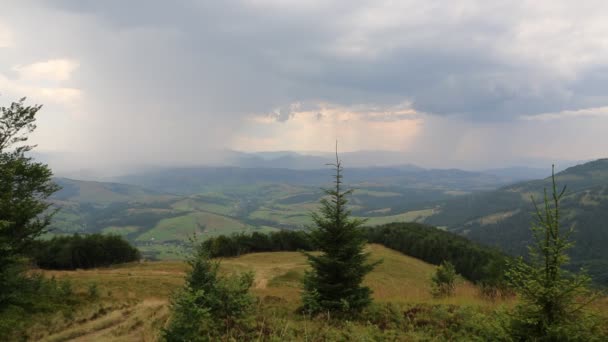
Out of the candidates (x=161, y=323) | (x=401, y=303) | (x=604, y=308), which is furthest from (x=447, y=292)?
(x=161, y=323)

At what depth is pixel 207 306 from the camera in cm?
1192

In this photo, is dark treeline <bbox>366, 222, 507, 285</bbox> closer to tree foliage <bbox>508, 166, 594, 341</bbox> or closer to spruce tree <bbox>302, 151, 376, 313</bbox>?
spruce tree <bbox>302, 151, 376, 313</bbox>

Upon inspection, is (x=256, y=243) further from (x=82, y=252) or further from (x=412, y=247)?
(x=412, y=247)

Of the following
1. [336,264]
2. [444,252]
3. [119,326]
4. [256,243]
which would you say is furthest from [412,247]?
[119,326]

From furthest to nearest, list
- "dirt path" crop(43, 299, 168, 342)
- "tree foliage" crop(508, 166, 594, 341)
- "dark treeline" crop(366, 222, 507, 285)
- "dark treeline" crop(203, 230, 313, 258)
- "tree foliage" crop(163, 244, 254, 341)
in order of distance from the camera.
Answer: "dark treeline" crop(366, 222, 507, 285) → "dark treeline" crop(203, 230, 313, 258) → "dirt path" crop(43, 299, 168, 342) → "tree foliage" crop(163, 244, 254, 341) → "tree foliage" crop(508, 166, 594, 341)

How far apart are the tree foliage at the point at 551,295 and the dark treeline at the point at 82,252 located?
280 feet

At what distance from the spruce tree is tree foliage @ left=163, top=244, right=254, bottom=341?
313cm

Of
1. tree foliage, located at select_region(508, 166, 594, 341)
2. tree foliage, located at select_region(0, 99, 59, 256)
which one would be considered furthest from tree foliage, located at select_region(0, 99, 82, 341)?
tree foliage, located at select_region(508, 166, 594, 341)

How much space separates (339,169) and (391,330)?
759cm

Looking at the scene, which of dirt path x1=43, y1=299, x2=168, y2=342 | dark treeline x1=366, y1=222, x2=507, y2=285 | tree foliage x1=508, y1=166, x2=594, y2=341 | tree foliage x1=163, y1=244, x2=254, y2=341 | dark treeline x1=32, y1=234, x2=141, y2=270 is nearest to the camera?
tree foliage x1=508, y1=166, x2=594, y2=341

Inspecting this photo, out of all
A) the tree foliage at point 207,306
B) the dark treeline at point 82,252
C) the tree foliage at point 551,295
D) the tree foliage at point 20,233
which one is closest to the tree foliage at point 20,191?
the tree foliage at point 20,233

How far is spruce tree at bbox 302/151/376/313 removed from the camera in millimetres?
13891

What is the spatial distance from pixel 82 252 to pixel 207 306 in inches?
3144

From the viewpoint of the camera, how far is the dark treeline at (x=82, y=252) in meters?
73.0
